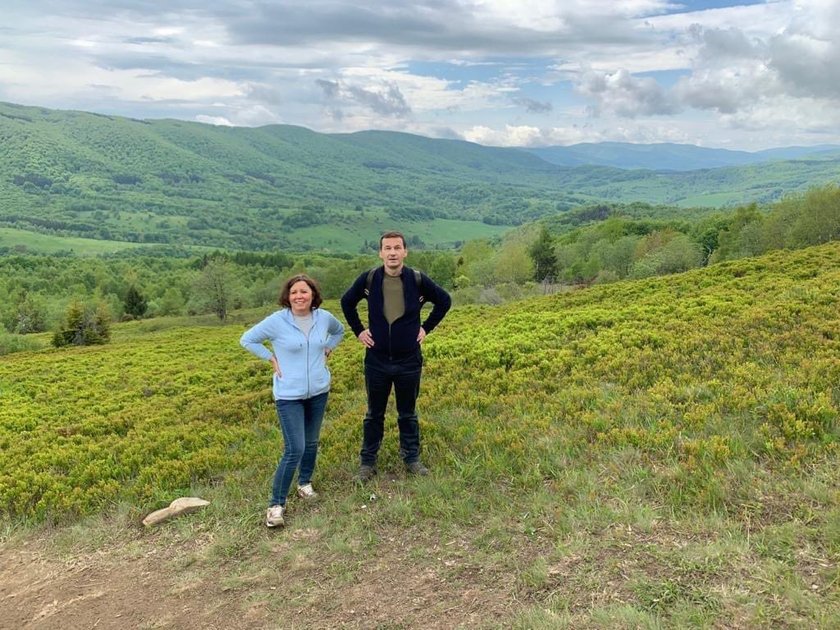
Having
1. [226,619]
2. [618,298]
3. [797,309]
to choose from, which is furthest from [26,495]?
[618,298]

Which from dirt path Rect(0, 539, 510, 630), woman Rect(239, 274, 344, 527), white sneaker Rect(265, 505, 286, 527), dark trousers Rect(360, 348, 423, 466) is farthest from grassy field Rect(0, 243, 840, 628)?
woman Rect(239, 274, 344, 527)

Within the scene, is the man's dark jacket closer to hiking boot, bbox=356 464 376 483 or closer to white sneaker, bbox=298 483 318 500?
hiking boot, bbox=356 464 376 483

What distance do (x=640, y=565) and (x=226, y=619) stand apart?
3.91 meters

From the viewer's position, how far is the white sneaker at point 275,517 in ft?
21.8

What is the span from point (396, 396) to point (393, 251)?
1.98m

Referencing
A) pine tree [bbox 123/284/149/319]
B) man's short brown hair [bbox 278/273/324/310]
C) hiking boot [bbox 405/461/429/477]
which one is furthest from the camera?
pine tree [bbox 123/284/149/319]

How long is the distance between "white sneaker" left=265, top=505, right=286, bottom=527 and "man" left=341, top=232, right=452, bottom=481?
3.98 feet

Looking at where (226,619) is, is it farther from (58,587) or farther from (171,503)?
(171,503)

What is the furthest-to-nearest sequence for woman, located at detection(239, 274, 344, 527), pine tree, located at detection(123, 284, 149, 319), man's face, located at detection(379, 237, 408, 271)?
pine tree, located at detection(123, 284, 149, 319)
woman, located at detection(239, 274, 344, 527)
man's face, located at detection(379, 237, 408, 271)

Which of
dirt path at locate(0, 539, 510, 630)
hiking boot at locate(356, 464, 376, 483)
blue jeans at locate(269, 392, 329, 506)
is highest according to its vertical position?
blue jeans at locate(269, 392, 329, 506)

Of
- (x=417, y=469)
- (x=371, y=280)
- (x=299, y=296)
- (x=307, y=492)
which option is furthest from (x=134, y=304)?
(x=371, y=280)

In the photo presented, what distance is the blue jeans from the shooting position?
679cm

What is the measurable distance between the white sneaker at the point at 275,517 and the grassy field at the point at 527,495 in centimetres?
13

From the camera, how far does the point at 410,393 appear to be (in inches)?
285
